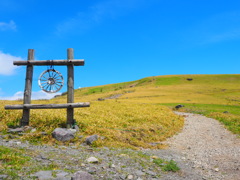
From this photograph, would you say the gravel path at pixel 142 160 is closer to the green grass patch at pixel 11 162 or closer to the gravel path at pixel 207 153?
the gravel path at pixel 207 153

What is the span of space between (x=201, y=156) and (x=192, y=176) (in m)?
4.52

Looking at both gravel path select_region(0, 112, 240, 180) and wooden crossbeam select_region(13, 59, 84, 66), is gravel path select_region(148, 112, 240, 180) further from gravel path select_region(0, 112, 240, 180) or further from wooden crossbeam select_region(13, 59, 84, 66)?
wooden crossbeam select_region(13, 59, 84, 66)

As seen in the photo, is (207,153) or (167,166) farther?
(207,153)

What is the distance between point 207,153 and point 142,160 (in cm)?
623

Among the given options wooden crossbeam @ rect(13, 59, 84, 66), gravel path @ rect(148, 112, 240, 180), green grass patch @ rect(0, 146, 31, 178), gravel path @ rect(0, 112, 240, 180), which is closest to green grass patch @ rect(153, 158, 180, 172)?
gravel path @ rect(0, 112, 240, 180)

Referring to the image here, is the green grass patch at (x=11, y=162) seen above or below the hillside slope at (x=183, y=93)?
below

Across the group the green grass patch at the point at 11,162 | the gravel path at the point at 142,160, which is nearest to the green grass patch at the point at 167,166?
the gravel path at the point at 142,160

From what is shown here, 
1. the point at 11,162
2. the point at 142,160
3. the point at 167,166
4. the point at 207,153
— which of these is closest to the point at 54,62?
the point at 11,162

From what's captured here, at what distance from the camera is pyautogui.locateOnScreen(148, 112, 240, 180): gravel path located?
11.0 m

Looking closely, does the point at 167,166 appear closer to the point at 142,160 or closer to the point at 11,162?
the point at 142,160

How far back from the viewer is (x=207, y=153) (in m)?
15.1

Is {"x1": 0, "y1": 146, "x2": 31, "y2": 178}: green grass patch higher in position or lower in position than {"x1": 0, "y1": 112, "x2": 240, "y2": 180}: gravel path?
higher

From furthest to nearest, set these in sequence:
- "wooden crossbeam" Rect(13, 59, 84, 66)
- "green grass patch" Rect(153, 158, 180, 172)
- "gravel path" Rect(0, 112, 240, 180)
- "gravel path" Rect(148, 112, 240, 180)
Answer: "wooden crossbeam" Rect(13, 59, 84, 66)
"gravel path" Rect(148, 112, 240, 180)
"green grass patch" Rect(153, 158, 180, 172)
"gravel path" Rect(0, 112, 240, 180)

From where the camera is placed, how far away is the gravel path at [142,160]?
9312 millimetres
